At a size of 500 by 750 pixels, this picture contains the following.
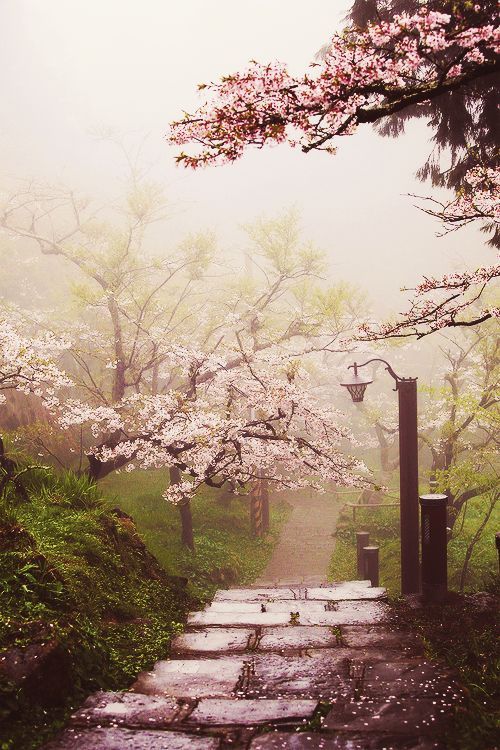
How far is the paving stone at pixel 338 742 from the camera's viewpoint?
278 centimetres

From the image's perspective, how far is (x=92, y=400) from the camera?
1811cm

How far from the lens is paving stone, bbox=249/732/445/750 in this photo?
278 cm

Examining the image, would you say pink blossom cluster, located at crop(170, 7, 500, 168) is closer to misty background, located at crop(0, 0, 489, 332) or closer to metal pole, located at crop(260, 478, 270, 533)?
metal pole, located at crop(260, 478, 270, 533)

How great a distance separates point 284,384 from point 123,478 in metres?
7.73

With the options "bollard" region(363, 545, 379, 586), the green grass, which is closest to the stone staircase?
the green grass

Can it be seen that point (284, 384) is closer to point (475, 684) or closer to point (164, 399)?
point (164, 399)

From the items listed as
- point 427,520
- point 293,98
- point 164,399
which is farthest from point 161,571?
point 293,98

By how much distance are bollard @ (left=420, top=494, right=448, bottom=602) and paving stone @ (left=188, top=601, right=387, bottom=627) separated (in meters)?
0.69

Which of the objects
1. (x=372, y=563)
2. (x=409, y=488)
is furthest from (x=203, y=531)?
(x=409, y=488)

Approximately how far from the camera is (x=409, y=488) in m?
8.41

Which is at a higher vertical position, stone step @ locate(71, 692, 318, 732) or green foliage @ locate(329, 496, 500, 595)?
stone step @ locate(71, 692, 318, 732)

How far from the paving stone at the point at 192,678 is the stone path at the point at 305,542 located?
375 inches

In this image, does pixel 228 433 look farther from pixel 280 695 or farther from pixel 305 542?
pixel 305 542

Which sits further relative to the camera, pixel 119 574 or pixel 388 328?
pixel 119 574
